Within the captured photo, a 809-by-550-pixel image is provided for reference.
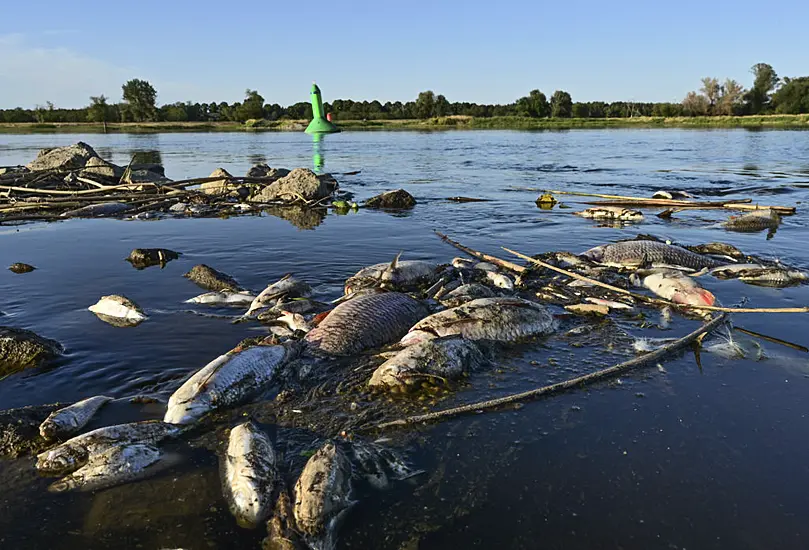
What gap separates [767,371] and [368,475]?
13.4ft

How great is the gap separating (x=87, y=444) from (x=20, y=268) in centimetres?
719

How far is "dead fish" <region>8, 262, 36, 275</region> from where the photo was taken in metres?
9.30

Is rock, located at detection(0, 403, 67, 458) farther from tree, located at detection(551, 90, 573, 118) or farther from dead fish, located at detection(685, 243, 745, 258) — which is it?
tree, located at detection(551, 90, 573, 118)

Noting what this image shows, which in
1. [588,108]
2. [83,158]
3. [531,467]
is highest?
[588,108]

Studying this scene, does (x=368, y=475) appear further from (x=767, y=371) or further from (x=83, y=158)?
(x=83, y=158)

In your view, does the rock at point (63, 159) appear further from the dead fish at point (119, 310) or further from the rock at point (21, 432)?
the rock at point (21, 432)

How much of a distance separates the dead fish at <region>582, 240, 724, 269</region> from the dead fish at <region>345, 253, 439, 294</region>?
3066mm

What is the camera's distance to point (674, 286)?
7.32m

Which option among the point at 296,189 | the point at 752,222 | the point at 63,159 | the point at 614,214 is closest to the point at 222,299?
the point at 614,214

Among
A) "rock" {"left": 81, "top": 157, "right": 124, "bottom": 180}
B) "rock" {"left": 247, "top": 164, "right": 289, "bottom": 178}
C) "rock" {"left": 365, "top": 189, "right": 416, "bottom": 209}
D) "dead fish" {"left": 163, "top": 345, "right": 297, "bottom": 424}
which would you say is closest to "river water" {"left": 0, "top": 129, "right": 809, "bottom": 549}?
"dead fish" {"left": 163, "top": 345, "right": 297, "bottom": 424}

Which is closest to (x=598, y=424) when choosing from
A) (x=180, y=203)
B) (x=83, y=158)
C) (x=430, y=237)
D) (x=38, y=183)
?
(x=430, y=237)

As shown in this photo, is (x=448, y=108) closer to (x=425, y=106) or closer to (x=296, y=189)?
(x=425, y=106)

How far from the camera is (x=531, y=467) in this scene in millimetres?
3828

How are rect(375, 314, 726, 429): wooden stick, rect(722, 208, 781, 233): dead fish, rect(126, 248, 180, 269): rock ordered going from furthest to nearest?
rect(722, 208, 781, 233): dead fish
rect(126, 248, 180, 269): rock
rect(375, 314, 726, 429): wooden stick
